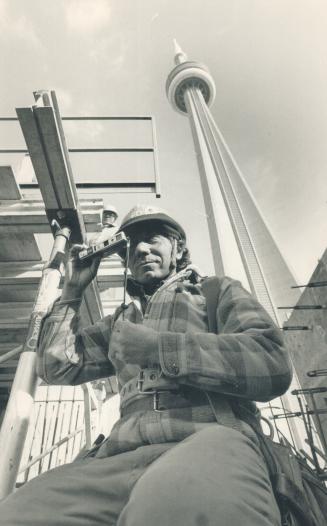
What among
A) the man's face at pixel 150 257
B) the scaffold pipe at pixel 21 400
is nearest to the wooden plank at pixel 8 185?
the scaffold pipe at pixel 21 400

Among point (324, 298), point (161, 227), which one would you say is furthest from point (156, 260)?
point (324, 298)

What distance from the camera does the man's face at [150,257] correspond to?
243cm

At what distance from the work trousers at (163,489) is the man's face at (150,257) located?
4.03ft

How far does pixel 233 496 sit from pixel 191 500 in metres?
0.12

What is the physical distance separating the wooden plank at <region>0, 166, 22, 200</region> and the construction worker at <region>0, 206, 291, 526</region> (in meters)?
2.88

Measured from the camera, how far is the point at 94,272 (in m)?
2.43

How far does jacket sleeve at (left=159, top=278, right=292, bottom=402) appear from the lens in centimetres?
144

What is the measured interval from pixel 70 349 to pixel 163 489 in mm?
1406

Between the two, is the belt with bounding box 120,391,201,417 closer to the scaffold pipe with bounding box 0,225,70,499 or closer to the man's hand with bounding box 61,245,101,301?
the man's hand with bounding box 61,245,101,301

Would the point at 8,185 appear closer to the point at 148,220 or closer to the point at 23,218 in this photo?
the point at 23,218

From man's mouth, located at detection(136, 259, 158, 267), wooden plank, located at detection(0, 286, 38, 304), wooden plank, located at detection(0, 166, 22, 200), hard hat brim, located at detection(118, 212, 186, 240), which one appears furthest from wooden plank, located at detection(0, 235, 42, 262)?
man's mouth, located at detection(136, 259, 158, 267)

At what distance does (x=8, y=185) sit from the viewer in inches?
179

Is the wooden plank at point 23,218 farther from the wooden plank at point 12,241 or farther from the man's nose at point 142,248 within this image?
the man's nose at point 142,248

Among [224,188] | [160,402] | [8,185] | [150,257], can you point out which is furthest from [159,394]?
[224,188]
